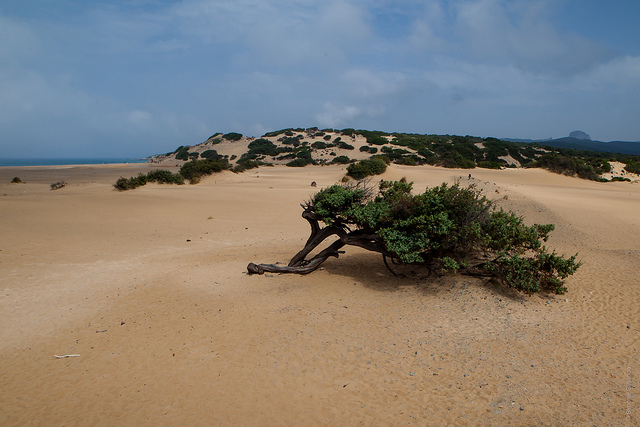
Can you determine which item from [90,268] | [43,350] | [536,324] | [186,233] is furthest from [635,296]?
[186,233]

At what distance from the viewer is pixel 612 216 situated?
13.6 metres

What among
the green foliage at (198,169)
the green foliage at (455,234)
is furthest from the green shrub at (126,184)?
the green foliage at (455,234)

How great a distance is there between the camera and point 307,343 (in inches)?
225

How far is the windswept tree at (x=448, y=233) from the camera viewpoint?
6.70 meters

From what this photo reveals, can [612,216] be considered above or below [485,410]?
above

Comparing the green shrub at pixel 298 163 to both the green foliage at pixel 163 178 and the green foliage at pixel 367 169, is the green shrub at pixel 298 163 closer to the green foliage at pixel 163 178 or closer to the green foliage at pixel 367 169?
the green foliage at pixel 367 169

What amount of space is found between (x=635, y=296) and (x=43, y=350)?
9.53 metres

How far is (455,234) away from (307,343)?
130 inches

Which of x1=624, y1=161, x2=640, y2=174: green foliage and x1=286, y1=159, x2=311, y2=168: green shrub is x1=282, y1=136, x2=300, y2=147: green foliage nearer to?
x1=286, y1=159, x2=311, y2=168: green shrub

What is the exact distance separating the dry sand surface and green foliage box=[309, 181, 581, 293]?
42cm

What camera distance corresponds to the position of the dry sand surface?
4344mm

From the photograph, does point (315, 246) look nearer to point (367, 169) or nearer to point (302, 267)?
point (302, 267)

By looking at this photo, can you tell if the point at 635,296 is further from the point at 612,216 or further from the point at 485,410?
the point at 612,216

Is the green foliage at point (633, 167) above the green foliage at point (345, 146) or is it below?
below
